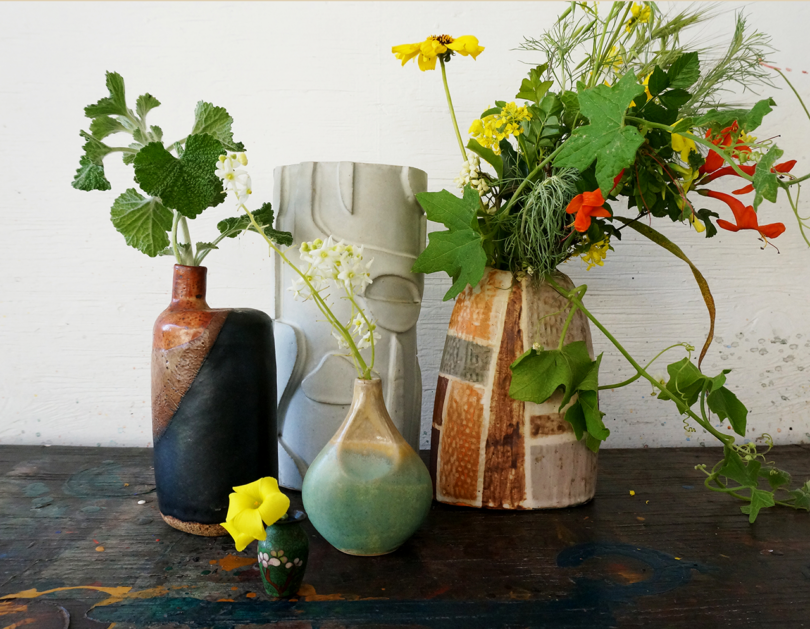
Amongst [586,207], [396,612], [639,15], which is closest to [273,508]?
[396,612]

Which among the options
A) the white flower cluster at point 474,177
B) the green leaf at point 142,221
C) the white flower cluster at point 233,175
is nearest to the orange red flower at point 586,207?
the white flower cluster at point 474,177

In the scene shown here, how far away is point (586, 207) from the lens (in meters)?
0.54

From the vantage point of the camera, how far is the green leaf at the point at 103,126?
580 millimetres

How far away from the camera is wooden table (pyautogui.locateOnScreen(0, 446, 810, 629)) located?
1.38ft

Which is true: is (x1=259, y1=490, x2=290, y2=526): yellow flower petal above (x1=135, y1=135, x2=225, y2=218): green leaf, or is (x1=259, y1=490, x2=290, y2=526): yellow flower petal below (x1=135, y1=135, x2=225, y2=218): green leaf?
below

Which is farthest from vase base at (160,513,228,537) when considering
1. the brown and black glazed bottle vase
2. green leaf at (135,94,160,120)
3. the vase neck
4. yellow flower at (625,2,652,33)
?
yellow flower at (625,2,652,33)

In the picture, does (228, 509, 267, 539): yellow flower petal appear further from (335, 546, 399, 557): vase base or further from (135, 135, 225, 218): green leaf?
(135, 135, 225, 218): green leaf

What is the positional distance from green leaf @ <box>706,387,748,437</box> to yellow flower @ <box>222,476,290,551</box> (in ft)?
1.56

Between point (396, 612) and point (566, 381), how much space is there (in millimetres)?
282

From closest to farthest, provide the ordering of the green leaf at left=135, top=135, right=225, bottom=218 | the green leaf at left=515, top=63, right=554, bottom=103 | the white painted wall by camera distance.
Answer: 1. the green leaf at left=135, top=135, right=225, bottom=218
2. the green leaf at left=515, top=63, right=554, bottom=103
3. the white painted wall

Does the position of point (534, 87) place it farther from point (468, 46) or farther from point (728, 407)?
point (728, 407)

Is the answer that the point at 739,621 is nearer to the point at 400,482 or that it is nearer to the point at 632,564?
the point at 632,564

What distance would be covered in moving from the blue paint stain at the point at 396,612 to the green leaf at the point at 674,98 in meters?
0.43

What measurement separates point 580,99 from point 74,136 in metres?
0.77
